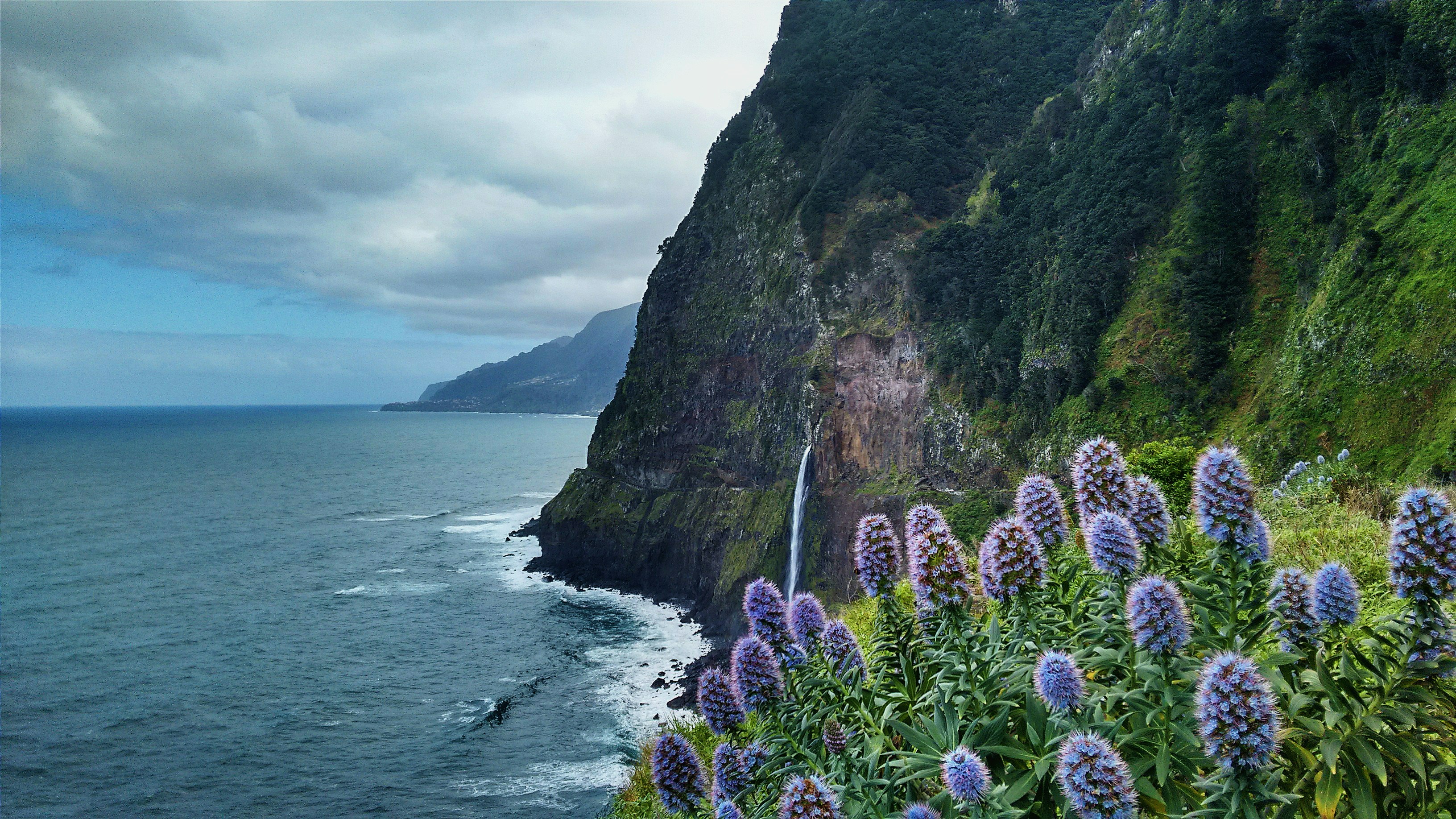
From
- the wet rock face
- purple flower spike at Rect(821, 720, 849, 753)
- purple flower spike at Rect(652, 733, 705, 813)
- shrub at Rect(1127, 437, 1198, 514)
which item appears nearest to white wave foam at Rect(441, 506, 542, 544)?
the wet rock face

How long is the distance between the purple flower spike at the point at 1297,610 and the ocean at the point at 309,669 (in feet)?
106

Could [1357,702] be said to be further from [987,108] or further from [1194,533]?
[987,108]

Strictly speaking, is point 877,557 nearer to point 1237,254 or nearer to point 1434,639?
point 1434,639

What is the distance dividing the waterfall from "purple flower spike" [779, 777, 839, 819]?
174 feet

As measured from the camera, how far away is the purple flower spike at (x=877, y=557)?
5723 mm

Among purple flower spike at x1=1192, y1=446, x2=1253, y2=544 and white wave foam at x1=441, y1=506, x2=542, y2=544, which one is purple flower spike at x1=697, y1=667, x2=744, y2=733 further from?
white wave foam at x1=441, y1=506, x2=542, y2=544

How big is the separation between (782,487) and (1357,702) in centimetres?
6210

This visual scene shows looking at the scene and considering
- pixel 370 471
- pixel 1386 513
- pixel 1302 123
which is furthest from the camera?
pixel 370 471

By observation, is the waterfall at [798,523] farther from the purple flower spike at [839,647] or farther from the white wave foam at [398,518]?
the white wave foam at [398,518]

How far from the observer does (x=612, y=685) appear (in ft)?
156

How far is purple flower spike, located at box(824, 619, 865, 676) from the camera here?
5.88 meters

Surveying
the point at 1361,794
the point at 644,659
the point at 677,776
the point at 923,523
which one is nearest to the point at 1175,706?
the point at 1361,794

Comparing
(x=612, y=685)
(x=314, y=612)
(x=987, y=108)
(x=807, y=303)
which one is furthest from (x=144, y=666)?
(x=987, y=108)

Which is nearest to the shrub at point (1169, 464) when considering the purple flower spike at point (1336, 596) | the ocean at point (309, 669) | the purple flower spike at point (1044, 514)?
the purple flower spike at point (1044, 514)
